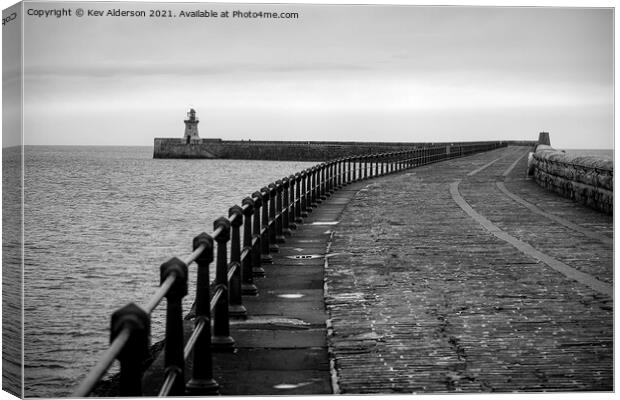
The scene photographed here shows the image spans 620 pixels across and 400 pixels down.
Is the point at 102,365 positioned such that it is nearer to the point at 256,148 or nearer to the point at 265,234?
the point at 265,234

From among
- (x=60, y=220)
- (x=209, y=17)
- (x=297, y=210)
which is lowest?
(x=60, y=220)

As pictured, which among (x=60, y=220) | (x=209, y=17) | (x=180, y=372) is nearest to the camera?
(x=180, y=372)

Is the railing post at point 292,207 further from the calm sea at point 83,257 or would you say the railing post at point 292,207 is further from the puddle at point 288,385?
the puddle at point 288,385

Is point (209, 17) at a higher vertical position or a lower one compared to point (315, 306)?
higher

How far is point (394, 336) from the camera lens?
7.56 metres

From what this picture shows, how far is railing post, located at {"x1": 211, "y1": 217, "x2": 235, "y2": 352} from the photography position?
23.7 feet

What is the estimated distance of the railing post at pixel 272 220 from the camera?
Result: 12599 millimetres

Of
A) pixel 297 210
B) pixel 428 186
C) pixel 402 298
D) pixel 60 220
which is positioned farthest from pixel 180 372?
pixel 60 220

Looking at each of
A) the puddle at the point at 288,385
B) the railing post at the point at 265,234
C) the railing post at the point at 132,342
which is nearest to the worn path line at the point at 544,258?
the railing post at the point at 265,234

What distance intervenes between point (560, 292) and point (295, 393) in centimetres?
428

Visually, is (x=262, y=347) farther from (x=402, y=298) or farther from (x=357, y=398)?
(x=402, y=298)

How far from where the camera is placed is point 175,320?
16.2 feet

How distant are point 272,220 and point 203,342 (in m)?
6.95

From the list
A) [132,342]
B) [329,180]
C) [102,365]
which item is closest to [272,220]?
[132,342]
